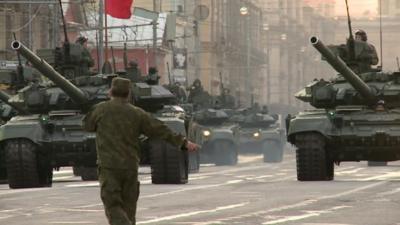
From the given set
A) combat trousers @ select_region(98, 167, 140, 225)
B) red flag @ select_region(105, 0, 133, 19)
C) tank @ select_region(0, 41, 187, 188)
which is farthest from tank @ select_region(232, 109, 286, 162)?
combat trousers @ select_region(98, 167, 140, 225)

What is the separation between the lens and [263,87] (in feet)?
400

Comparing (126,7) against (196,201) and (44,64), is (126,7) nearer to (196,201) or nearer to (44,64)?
(44,64)

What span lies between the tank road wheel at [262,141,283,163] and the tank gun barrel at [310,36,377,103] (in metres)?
26.2

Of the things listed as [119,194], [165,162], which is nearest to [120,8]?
[165,162]

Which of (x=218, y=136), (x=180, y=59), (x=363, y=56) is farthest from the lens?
(x=180, y=59)

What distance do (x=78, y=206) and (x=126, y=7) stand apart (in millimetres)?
35831

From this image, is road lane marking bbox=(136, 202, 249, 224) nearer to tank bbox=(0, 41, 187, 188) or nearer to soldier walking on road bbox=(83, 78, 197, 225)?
soldier walking on road bbox=(83, 78, 197, 225)

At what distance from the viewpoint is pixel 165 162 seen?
27.1m

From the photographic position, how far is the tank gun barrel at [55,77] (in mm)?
26281

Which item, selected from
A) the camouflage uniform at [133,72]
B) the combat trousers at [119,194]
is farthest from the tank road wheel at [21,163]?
the combat trousers at [119,194]

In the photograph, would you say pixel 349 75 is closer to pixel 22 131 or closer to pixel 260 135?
pixel 22 131

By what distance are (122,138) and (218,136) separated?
36239 mm

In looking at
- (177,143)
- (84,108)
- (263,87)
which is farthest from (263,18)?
(177,143)

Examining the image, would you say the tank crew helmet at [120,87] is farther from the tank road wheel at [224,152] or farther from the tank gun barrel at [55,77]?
the tank road wheel at [224,152]
